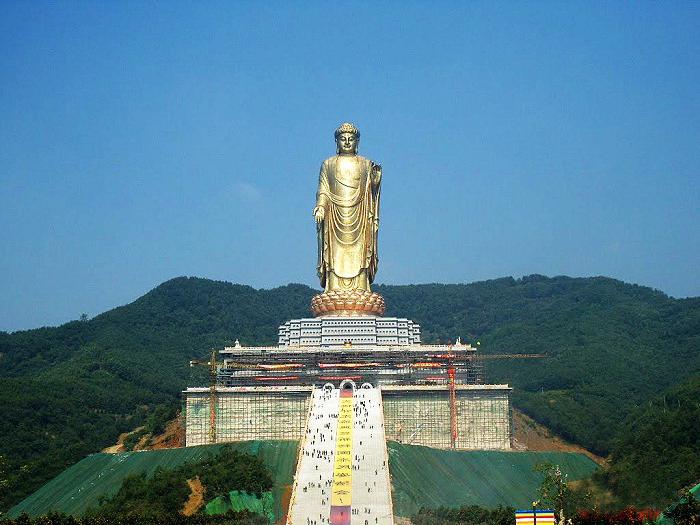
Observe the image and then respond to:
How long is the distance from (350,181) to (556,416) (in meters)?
12.0

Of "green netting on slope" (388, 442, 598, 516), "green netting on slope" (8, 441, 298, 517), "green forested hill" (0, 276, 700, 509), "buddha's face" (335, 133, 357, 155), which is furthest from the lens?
"buddha's face" (335, 133, 357, 155)

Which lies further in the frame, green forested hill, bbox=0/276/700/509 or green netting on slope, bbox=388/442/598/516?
green forested hill, bbox=0/276/700/509

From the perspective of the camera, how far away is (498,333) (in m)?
84.3

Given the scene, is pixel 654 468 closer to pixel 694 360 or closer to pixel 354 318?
pixel 354 318

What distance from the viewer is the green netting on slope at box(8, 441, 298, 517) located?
130ft

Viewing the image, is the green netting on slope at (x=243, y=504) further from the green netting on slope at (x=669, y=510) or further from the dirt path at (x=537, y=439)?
the dirt path at (x=537, y=439)

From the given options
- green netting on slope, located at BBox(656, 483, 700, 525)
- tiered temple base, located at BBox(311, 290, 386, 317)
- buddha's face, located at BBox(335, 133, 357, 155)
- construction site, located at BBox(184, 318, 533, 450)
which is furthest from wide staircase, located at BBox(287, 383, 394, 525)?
buddha's face, located at BBox(335, 133, 357, 155)

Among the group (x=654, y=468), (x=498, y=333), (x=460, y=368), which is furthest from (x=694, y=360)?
(x=654, y=468)

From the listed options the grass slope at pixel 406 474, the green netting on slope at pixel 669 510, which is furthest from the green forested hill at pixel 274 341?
the green netting on slope at pixel 669 510

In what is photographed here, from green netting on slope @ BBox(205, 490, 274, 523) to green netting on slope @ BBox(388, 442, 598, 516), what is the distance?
3.40 m

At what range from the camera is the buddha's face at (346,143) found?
2093 inches

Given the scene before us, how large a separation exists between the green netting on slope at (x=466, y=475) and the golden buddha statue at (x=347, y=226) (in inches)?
416

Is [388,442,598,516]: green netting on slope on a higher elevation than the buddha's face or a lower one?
lower

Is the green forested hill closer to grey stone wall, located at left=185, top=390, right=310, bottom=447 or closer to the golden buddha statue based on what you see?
grey stone wall, located at left=185, top=390, right=310, bottom=447
